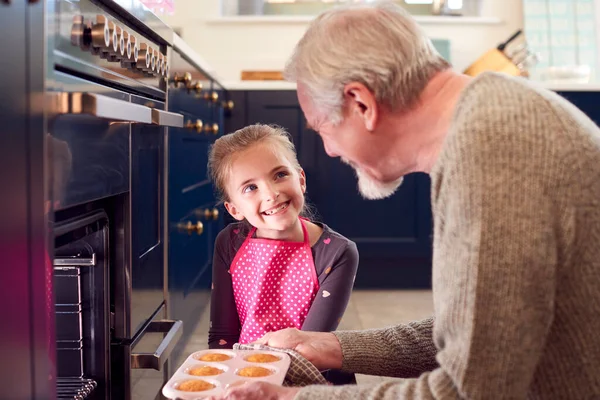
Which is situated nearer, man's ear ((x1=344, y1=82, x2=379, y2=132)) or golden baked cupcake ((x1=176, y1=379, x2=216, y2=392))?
man's ear ((x1=344, y1=82, x2=379, y2=132))

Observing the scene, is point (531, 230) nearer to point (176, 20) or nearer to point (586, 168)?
point (586, 168)

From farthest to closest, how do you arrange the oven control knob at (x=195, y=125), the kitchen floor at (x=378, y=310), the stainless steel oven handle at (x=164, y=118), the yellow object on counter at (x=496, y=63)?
the yellow object on counter at (x=496, y=63) < the kitchen floor at (x=378, y=310) < the oven control knob at (x=195, y=125) < the stainless steel oven handle at (x=164, y=118)

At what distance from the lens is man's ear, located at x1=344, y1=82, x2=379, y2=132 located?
3.05ft

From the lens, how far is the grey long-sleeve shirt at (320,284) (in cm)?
151

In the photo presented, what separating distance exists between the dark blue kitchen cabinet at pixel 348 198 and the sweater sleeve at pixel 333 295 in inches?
75.0

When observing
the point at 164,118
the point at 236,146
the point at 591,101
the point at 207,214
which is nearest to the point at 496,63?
the point at 591,101

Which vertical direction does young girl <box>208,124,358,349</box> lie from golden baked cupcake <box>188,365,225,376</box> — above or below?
above

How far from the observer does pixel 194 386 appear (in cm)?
104

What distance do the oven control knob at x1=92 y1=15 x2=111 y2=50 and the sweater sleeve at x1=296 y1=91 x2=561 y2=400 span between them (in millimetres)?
537

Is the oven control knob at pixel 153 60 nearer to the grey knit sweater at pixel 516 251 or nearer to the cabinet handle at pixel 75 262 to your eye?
the cabinet handle at pixel 75 262

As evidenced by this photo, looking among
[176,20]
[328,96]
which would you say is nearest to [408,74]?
[328,96]

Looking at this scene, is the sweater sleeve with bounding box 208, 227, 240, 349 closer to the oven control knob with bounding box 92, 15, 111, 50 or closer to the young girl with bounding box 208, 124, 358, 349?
the young girl with bounding box 208, 124, 358, 349

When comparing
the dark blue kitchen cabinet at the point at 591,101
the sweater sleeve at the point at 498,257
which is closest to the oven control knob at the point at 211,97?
the dark blue kitchen cabinet at the point at 591,101

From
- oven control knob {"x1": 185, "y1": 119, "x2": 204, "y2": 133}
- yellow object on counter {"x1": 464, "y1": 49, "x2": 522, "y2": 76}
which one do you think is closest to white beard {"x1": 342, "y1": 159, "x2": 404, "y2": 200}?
oven control knob {"x1": 185, "y1": 119, "x2": 204, "y2": 133}
